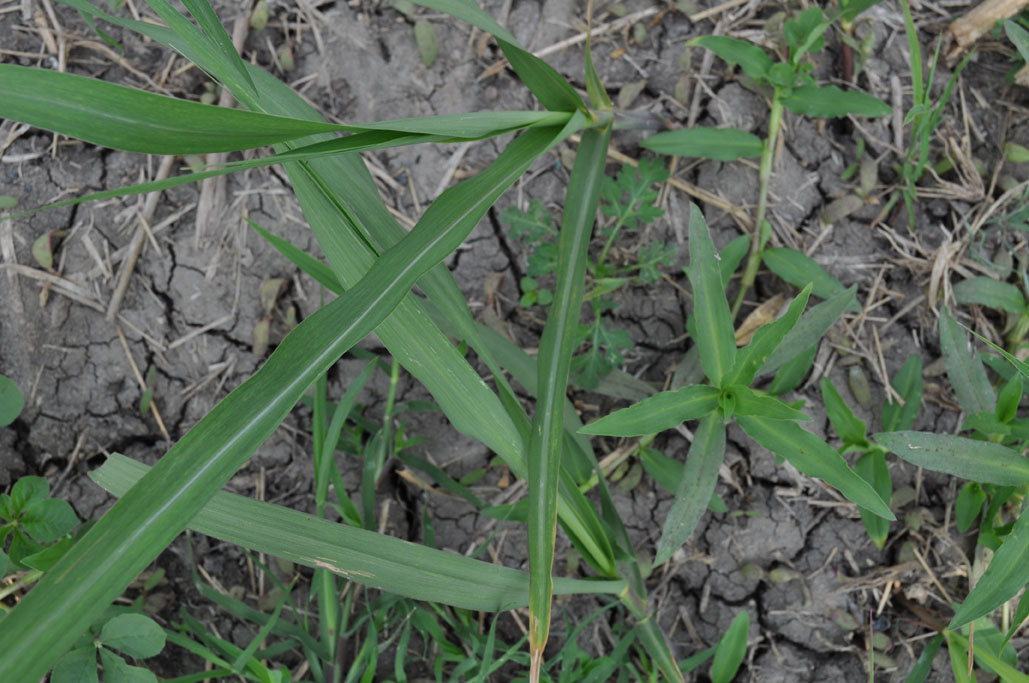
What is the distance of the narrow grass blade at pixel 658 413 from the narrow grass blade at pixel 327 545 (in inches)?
16.6

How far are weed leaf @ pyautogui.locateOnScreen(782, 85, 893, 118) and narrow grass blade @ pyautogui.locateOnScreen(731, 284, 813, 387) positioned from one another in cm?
75

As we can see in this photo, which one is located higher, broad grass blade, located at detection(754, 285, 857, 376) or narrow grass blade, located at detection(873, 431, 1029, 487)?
broad grass blade, located at detection(754, 285, 857, 376)

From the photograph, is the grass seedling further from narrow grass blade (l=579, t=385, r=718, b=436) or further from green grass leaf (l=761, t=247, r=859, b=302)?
narrow grass blade (l=579, t=385, r=718, b=436)

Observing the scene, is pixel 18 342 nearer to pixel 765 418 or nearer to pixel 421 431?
pixel 421 431

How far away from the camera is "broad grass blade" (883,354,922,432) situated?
1996 millimetres

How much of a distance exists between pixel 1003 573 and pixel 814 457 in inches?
18.3

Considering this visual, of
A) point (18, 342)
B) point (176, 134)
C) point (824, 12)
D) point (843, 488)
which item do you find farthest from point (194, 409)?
point (824, 12)

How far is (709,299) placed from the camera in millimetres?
1598

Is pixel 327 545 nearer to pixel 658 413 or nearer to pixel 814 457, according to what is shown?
pixel 658 413

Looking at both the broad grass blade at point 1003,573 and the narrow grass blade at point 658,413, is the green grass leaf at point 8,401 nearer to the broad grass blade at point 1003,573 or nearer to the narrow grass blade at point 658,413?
the narrow grass blade at point 658,413

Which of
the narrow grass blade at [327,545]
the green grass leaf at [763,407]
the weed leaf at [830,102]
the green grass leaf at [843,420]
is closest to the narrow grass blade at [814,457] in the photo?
the green grass leaf at [763,407]

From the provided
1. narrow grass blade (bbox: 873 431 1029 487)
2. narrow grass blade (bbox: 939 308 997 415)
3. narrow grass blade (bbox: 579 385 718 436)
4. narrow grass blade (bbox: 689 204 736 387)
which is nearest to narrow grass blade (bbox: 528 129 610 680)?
narrow grass blade (bbox: 579 385 718 436)

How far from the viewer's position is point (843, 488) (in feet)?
4.86

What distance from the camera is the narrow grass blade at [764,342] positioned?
152 cm
